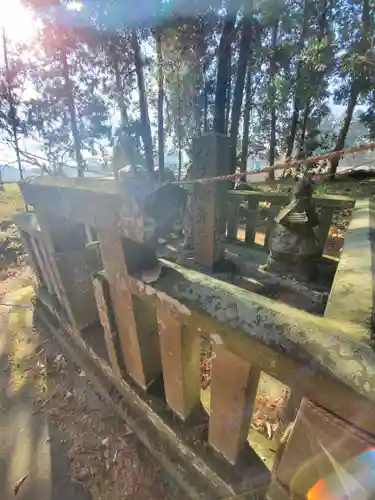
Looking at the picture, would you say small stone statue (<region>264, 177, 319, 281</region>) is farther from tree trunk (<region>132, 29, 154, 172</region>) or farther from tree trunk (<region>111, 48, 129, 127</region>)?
tree trunk (<region>111, 48, 129, 127</region>)

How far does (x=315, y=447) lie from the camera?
28.6 inches

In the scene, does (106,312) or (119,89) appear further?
(119,89)

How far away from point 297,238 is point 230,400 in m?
2.27

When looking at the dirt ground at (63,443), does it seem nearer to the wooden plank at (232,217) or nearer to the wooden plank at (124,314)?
the wooden plank at (124,314)

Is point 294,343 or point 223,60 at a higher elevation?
point 223,60

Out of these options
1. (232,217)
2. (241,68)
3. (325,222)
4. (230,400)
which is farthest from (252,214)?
(241,68)

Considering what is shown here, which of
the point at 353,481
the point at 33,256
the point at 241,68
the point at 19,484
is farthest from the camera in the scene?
the point at 241,68

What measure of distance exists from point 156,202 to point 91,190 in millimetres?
415

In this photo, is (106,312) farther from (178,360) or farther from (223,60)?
(223,60)

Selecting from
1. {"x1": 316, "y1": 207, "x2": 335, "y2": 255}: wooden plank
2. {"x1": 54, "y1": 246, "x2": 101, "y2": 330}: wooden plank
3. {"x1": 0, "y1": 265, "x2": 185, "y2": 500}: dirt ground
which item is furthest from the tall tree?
{"x1": 0, "y1": 265, "x2": 185, "y2": 500}: dirt ground

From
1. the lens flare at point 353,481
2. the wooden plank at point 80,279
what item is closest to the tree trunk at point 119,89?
the wooden plank at point 80,279

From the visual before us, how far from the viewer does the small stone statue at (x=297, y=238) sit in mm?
2711

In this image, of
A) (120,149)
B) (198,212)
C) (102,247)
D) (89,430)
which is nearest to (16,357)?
(89,430)

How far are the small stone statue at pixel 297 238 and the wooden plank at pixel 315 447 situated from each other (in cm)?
232
